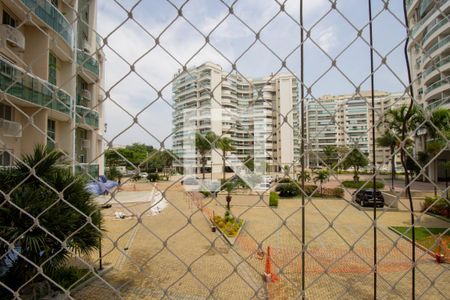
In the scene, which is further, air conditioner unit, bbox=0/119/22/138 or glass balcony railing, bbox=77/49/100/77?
air conditioner unit, bbox=0/119/22/138

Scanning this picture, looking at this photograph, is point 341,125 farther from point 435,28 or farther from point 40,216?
point 435,28

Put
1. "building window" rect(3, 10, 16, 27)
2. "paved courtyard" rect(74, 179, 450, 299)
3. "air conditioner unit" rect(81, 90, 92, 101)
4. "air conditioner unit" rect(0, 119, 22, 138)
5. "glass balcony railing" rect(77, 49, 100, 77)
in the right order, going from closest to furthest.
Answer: "glass balcony railing" rect(77, 49, 100, 77), "paved courtyard" rect(74, 179, 450, 299), "air conditioner unit" rect(0, 119, 22, 138), "building window" rect(3, 10, 16, 27), "air conditioner unit" rect(81, 90, 92, 101)

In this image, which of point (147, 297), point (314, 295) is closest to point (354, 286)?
point (314, 295)

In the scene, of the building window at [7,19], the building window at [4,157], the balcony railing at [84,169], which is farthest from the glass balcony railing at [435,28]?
the building window at [4,157]

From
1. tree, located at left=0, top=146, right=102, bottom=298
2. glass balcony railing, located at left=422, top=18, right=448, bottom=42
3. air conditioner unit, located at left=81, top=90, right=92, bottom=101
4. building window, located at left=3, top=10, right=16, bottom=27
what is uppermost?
glass balcony railing, located at left=422, top=18, right=448, bottom=42

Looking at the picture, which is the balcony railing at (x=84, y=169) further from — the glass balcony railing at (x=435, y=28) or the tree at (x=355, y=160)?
the glass balcony railing at (x=435, y=28)

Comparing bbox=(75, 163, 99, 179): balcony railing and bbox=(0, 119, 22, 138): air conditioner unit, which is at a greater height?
bbox=(0, 119, 22, 138): air conditioner unit

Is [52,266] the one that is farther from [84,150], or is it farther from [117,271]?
[84,150]

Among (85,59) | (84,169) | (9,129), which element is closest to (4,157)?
(9,129)

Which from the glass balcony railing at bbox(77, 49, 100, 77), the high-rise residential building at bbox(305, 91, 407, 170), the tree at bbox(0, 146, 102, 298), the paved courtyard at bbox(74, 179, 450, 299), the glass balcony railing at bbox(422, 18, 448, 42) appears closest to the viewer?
the glass balcony railing at bbox(77, 49, 100, 77)

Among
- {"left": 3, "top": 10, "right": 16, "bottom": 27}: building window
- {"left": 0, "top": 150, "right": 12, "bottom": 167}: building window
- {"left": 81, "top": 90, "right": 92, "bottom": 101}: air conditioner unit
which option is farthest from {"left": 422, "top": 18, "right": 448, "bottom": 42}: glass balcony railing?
{"left": 0, "top": 150, "right": 12, "bottom": 167}: building window

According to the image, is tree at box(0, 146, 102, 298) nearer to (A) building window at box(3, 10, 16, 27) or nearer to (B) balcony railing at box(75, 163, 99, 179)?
(B) balcony railing at box(75, 163, 99, 179)

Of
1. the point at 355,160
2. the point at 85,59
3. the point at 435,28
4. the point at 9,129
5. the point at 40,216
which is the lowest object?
the point at 40,216

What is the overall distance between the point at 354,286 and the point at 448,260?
206cm
